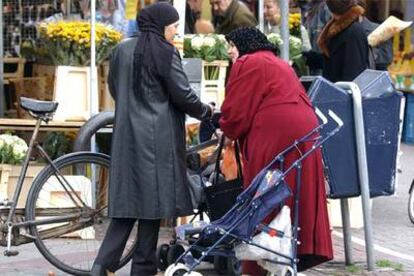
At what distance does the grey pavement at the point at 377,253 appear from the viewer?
812 centimetres

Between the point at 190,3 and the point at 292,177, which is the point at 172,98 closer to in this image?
the point at 292,177

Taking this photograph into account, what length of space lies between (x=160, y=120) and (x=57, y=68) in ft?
9.05

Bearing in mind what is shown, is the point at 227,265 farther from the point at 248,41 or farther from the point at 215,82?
the point at 215,82

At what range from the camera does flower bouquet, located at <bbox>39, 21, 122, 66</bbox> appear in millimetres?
9734

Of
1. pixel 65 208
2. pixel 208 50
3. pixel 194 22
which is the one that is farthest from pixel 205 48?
pixel 65 208

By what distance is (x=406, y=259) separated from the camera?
8.75m

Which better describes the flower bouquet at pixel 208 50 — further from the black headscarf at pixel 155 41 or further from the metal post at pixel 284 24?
the black headscarf at pixel 155 41

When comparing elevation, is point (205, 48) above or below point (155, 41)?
below

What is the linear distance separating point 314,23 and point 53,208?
6494mm

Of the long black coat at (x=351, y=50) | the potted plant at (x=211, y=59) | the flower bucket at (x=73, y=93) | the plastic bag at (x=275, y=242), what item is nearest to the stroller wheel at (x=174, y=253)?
the plastic bag at (x=275, y=242)

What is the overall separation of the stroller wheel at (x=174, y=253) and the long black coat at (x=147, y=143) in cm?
48

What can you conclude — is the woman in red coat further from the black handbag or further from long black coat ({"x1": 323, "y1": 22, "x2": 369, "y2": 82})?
long black coat ({"x1": 323, "y1": 22, "x2": 369, "y2": 82})

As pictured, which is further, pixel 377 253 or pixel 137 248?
pixel 377 253

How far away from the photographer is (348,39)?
10.1 metres
